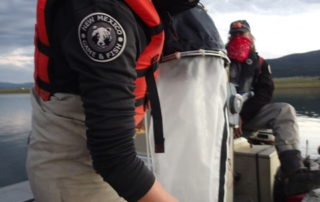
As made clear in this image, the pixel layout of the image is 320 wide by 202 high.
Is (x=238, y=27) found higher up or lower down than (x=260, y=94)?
higher up

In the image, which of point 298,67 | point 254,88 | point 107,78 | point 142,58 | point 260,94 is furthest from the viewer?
point 298,67

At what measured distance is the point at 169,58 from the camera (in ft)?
4.22

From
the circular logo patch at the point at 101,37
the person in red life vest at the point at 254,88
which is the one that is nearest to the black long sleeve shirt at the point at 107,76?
the circular logo patch at the point at 101,37

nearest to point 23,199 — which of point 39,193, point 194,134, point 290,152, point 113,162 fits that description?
point 39,193

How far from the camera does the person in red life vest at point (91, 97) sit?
0.80m

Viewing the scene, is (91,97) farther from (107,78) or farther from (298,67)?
(298,67)

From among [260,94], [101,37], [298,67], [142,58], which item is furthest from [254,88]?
[298,67]

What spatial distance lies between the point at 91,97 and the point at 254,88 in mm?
3411

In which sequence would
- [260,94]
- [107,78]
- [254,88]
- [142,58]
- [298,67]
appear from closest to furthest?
[107,78] < [142,58] < [260,94] < [254,88] < [298,67]

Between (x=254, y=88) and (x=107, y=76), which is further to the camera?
(x=254, y=88)

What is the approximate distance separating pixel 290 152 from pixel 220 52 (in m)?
2.12

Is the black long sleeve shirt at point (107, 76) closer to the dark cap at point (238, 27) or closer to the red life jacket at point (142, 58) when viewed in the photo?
the red life jacket at point (142, 58)

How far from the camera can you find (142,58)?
0.99 meters

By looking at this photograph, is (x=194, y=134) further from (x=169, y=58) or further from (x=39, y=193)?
(x=39, y=193)
